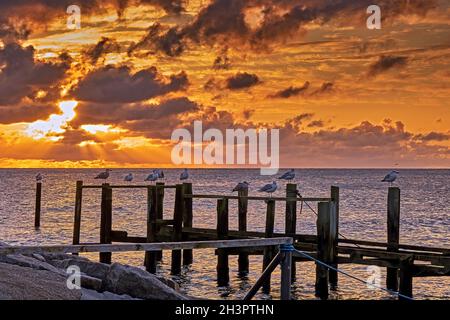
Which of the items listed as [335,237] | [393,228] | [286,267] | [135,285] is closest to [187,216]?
[335,237]

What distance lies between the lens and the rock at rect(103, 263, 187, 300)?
11.0 meters

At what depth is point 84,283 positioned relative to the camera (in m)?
11.0

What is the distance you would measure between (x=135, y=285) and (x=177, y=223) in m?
11.9

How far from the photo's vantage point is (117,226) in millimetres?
47625

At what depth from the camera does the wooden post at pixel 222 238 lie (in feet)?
69.7

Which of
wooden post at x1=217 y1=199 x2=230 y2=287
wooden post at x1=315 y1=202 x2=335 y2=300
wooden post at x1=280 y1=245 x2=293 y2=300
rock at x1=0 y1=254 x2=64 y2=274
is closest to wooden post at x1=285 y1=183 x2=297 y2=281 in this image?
wooden post at x1=217 y1=199 x2=230 y2=287

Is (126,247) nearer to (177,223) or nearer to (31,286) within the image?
(31,286)

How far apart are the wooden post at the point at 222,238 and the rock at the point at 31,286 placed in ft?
35.2

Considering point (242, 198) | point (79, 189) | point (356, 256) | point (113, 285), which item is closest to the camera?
point (113, 285)

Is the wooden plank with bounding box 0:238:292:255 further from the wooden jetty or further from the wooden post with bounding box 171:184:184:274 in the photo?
the wooden post with bounding box 171:184:184:274

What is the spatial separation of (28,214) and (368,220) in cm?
2692
